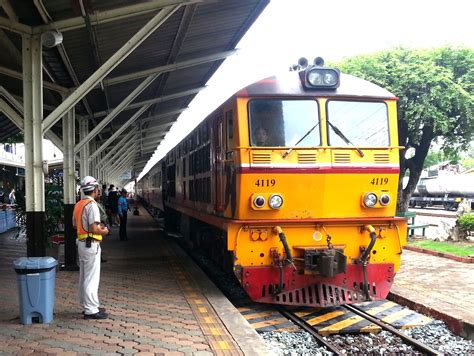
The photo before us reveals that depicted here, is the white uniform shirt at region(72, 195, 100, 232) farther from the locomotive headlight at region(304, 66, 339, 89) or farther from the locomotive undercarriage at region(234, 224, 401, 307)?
the locomotive headlight at region(304, 66, 339, 89)

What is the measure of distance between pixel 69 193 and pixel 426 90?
10.9 m

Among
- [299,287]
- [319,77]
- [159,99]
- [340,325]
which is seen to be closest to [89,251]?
[299,287]

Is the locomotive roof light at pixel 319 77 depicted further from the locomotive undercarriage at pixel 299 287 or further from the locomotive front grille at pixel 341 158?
the locomotive undercarriage at pixel 299 287

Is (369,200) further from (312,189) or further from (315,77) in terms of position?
(315,77)

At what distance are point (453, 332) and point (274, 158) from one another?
10.6 ft

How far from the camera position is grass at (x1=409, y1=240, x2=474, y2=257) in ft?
38.0

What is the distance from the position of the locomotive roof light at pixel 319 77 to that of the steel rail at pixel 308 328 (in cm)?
322

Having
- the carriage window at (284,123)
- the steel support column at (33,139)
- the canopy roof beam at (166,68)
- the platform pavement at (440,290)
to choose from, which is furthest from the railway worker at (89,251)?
the canopy roof beam at (166,68)

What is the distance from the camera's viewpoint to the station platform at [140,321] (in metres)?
4.83

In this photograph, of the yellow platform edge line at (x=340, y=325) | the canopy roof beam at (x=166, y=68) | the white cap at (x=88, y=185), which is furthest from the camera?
the canopy roof beam at (x=166, y=68)

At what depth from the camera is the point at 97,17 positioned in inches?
263

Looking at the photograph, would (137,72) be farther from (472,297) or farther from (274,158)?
(472,297)

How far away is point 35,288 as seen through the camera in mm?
5492

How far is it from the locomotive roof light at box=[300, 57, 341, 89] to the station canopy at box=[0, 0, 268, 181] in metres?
1.91
